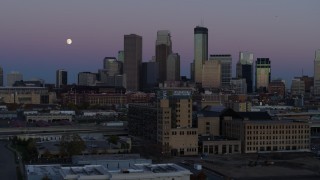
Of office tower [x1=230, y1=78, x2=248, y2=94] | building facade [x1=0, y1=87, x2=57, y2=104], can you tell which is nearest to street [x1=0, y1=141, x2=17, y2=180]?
building facade [x1=0, y1=87, x2=57, y2=104]

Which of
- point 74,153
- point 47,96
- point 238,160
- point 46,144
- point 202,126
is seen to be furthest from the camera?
point 47,96

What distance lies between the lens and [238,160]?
29.4 metres

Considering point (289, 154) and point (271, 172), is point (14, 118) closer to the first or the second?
point (289, 154)

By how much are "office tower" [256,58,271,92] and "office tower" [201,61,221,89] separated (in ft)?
50.9

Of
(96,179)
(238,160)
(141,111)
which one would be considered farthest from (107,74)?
(96,179)

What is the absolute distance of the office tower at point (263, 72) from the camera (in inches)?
5039

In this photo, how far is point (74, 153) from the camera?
27.5 m

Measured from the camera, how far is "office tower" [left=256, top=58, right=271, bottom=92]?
12800 centimetres

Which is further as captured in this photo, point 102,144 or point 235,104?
point 235,104

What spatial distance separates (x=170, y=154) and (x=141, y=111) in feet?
21.7

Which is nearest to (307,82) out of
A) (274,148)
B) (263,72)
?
(263,72)

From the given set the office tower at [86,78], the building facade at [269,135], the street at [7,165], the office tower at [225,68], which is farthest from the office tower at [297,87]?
the street at [7,165]

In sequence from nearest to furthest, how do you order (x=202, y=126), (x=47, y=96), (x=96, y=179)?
(x=96, y=179), (x=202, y=126), (x=47, y=96)

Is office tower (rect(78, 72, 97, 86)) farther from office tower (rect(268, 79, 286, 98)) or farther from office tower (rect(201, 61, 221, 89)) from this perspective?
office tower (rect(268, 79, 286, 98))
